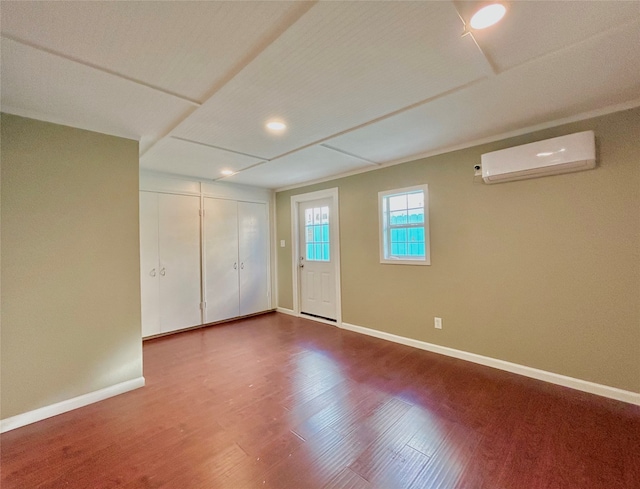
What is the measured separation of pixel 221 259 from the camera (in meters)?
4.52

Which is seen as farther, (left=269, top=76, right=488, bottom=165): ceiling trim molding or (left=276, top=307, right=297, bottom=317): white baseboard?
(left=276, top=307, right=297, bottom=317): white baseboard

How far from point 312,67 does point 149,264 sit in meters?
3.48

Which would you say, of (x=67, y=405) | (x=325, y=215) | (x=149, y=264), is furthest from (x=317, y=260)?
(x=67, y=405)

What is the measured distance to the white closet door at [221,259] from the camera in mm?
4371

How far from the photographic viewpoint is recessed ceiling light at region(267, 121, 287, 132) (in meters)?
2.33

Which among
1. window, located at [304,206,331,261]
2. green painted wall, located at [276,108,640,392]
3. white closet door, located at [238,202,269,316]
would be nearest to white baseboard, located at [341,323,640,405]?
green painted wall, located at [276,108,640,392]

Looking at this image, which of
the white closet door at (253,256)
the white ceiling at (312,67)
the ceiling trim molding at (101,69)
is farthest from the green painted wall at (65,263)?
the white closet door at (253,256)

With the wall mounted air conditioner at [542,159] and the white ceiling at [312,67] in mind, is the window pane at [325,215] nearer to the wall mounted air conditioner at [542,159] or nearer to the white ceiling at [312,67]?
the white ceiling at [312,67]

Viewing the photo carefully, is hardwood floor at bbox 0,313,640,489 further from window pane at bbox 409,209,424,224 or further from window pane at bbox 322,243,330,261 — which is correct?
window pane at bbox 322,243,330,261

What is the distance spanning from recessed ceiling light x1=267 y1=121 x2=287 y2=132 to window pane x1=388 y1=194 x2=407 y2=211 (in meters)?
1.85

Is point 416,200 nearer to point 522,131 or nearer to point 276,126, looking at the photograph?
point 522,131

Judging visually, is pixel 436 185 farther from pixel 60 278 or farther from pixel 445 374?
pixel 60 278

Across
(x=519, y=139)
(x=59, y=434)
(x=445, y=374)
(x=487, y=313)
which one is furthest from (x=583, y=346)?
(x=59, y=434)

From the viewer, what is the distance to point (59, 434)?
189cm
